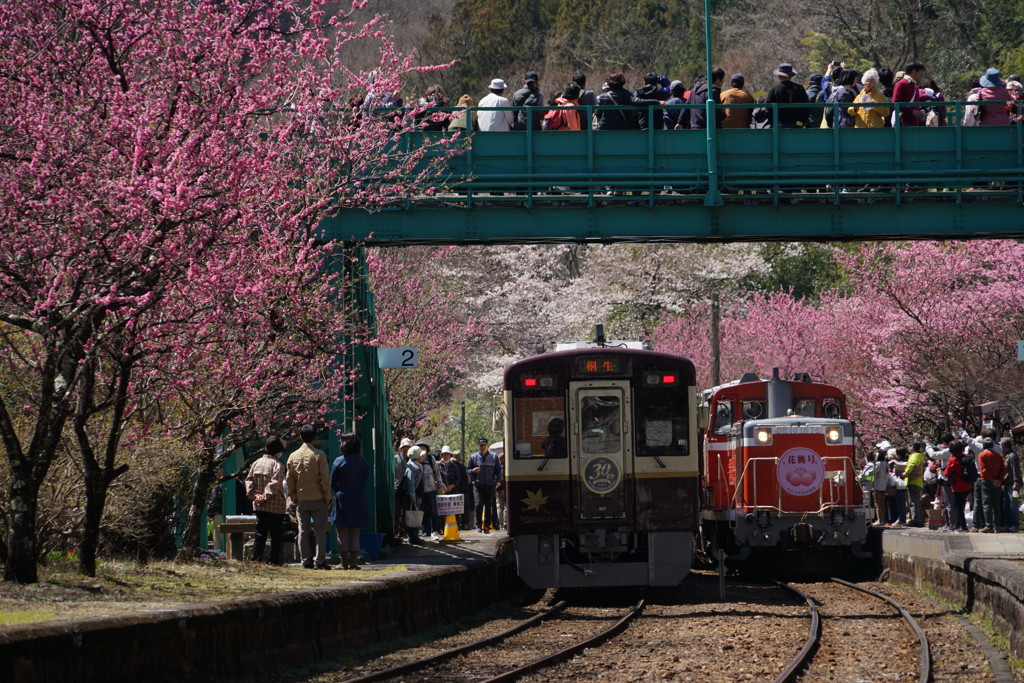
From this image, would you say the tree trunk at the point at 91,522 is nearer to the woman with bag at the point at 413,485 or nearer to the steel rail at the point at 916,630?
the steel rail at the point at 916,630

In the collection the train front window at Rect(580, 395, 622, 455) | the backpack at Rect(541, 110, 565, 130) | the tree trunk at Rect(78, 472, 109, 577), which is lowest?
the tree trunk at Rect(78, 472, 109, 577)

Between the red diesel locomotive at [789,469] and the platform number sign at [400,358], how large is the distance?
14.6 feet

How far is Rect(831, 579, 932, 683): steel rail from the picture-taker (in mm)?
11383

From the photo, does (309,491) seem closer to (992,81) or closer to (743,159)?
(743,159)

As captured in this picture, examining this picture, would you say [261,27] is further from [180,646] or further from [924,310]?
[924,310]

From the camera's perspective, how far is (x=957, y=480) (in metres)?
21.2

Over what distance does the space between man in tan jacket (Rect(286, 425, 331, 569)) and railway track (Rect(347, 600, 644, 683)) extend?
2620 mm

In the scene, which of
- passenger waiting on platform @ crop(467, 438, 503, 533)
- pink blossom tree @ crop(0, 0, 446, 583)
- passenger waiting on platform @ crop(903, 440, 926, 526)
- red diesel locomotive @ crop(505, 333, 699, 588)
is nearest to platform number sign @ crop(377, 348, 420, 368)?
red diesel locomotive @ crop(505, 333, 699, 588)

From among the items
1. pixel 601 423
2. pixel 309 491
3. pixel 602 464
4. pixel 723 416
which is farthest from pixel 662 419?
pixel 723 416

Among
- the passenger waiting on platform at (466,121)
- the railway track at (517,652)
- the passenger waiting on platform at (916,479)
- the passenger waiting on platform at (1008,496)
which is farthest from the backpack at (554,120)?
the passenger waiting on platform at (1008,496)

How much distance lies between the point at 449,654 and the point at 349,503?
13.8ft

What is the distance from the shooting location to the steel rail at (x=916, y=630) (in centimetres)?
1138

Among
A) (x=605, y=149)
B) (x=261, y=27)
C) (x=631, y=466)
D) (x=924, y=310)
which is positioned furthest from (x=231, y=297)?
(x=924, y=310)

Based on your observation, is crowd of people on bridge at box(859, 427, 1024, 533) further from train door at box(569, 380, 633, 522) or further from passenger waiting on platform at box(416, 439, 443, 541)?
passenger waiting on platform at box(416, 439, 443, 541)
